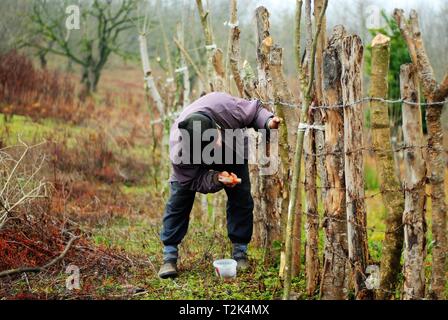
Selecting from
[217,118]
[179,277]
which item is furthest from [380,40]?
[179,277]

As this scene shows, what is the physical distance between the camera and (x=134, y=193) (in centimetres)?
955

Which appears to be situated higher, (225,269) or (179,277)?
(225,269)

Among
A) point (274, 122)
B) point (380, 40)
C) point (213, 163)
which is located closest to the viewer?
point (380, 40)

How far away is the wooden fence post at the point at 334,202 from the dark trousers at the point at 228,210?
0.94m

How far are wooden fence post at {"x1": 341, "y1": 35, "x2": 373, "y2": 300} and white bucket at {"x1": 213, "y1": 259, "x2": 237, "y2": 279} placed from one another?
1.14 metres

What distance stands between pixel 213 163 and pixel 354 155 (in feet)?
4.21

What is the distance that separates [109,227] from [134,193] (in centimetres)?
282

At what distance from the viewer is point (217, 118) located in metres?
4.28

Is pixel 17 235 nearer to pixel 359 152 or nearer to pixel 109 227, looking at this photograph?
pixel 109 227

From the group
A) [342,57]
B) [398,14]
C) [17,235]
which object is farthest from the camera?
[17,235]

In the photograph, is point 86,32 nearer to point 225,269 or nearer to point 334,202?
point 225,269

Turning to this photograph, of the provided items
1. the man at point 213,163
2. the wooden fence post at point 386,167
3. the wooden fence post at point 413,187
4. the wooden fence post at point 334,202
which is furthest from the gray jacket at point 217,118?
the wooden fence post at point 413,187
